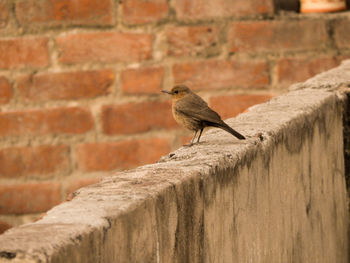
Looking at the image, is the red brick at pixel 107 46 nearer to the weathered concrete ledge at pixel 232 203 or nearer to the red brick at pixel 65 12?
the red brick at pixel 65 12

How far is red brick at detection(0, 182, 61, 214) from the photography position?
319cm

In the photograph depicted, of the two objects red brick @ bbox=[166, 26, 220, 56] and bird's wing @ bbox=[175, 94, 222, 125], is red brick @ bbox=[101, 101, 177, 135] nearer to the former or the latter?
red brick @ bbox=[166, 26, 220, 56]

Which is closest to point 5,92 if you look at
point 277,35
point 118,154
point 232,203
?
point 118,154

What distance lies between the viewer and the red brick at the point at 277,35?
3.28 metres

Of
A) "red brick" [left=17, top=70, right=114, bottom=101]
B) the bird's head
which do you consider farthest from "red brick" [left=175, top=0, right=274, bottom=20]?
the bird's head

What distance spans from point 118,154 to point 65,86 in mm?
354

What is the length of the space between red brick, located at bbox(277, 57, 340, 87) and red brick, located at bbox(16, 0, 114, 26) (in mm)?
749

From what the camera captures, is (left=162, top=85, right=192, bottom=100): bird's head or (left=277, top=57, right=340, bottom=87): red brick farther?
(left=277, top=57, right=340, bottom=87): red brick

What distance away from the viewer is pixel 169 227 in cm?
121

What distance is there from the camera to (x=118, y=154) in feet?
10.5

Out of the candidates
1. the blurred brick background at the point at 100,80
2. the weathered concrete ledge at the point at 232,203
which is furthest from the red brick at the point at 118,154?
the weathered concrete ledge at the point at 232,203

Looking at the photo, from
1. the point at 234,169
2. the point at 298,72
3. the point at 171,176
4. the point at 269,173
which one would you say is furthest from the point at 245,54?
the point at 171,176

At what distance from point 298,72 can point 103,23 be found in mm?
851

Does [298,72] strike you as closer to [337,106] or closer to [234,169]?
[337,106]
